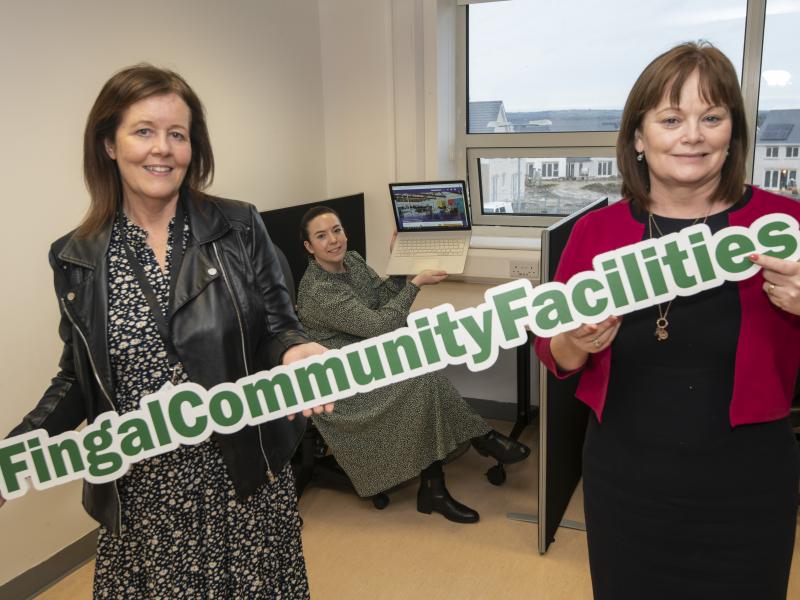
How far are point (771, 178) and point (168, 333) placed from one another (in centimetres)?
307

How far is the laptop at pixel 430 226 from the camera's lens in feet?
10.3

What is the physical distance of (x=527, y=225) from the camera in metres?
3.92

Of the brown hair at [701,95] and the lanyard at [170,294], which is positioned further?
the lanyard at [170,294]

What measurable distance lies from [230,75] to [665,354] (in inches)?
93.7

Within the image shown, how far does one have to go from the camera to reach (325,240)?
2.80m

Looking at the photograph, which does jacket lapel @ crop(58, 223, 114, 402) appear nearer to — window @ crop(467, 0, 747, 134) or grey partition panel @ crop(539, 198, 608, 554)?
grey partition panel @ crop(539, 198, 608, 554)

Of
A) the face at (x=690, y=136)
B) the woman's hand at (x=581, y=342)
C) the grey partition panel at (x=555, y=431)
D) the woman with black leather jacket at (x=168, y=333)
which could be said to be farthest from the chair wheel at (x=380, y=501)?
the face at (x=690, y=136)

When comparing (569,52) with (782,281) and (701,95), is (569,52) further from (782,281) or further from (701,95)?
(782,281)

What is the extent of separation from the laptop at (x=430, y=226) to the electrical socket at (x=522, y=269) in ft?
0.79

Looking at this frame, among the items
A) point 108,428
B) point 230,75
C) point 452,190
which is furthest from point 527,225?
point 108,428

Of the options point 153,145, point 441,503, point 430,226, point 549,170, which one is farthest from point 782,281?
point 549,170

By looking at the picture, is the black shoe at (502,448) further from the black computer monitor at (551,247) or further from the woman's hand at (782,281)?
the woman's hand at (782,281)

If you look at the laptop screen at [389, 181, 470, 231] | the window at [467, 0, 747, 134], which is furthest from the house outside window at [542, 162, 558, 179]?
the laptop screen at [389, 181, 470, 231]

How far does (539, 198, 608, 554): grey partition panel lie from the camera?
7.52 ft
